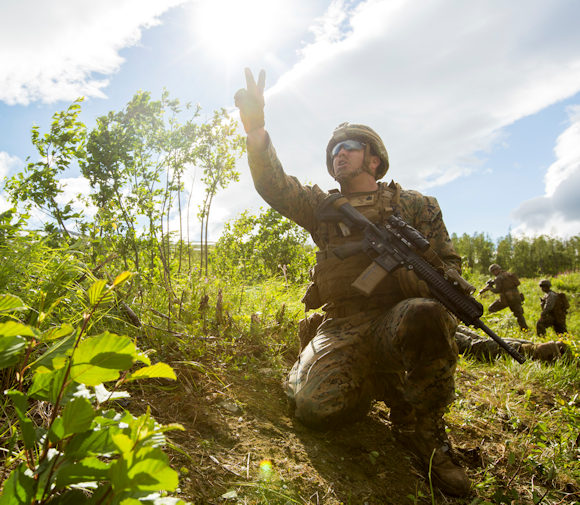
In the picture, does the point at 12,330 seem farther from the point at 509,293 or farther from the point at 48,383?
the point at 509,293

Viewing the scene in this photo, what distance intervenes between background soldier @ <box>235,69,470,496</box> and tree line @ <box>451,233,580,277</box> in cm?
3556

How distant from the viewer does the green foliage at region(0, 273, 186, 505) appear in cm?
63

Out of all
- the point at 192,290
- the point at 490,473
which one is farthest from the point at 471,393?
the point at 192,290

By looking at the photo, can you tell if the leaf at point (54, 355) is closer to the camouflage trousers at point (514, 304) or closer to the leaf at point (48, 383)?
the leaf at point (48, 383)

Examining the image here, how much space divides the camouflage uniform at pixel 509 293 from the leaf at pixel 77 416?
1222 cm

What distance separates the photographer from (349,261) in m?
2.92

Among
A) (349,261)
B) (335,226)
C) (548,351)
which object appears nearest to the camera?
(349,261)

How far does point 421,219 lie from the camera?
127 inches

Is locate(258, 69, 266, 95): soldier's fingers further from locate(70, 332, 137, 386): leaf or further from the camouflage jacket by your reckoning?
locate(70, 332, 137, 386): leaf

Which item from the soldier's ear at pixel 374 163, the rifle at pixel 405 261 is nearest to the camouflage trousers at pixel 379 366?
the rifle at pixel 405 261

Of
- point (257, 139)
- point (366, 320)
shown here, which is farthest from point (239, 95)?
point (366, 320)

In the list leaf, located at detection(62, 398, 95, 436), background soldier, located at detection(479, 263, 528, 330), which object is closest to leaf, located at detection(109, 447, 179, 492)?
leaf, located at detection(62, 398, 95, 436)

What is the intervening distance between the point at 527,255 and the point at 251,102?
45.6 metres

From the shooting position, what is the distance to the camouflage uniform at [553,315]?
10.1 meters
